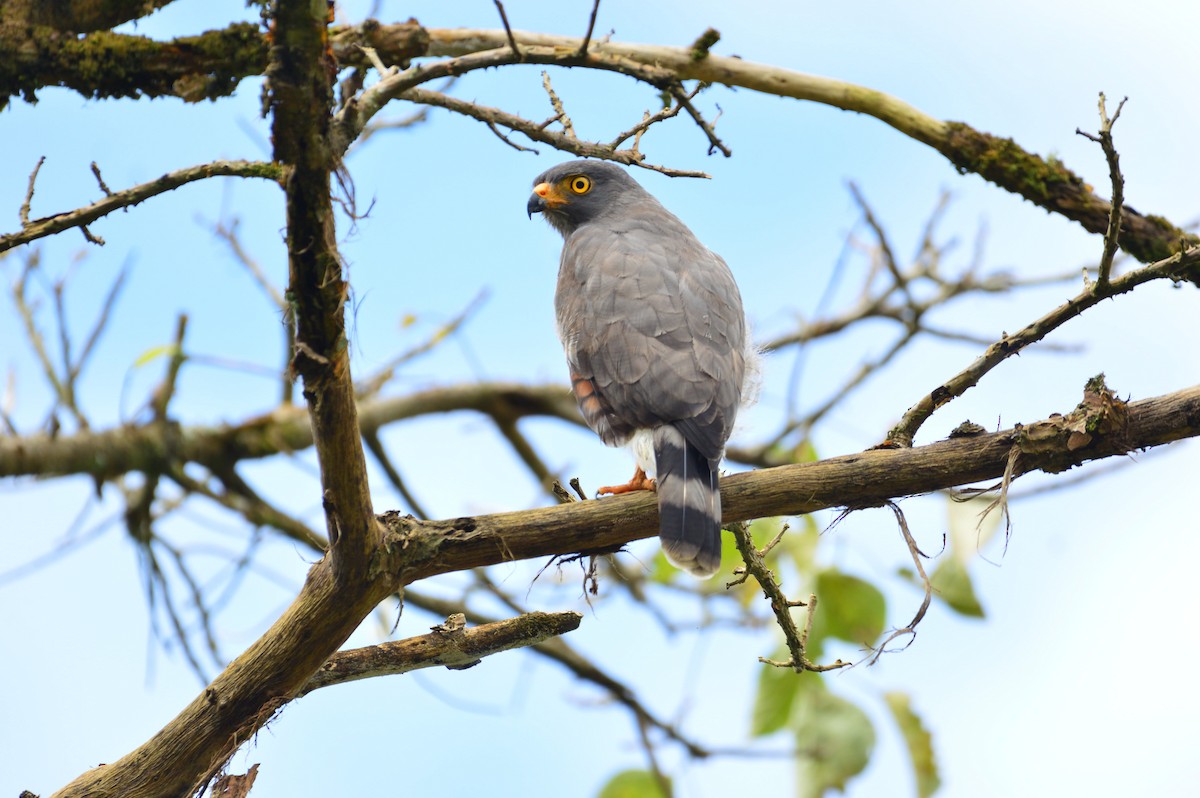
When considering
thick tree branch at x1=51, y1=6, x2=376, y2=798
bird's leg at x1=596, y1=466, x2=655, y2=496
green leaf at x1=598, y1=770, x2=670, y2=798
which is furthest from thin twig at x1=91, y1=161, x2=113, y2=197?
green leaf at x1=598, y1=770, x2=670, y2=798

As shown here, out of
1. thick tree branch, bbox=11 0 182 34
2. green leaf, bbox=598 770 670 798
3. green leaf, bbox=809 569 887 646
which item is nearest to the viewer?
thick tree branch, bbox=11 0 182 34

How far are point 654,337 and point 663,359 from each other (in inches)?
5.5

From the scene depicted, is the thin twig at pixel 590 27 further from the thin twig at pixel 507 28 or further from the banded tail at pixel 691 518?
the banded tail at pixel 691 518

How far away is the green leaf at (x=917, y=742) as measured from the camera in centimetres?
550

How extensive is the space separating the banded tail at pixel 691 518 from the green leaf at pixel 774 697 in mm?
2008

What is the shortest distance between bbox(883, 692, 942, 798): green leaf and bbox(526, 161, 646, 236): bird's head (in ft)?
10.2

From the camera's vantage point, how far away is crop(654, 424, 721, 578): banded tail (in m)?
3.59

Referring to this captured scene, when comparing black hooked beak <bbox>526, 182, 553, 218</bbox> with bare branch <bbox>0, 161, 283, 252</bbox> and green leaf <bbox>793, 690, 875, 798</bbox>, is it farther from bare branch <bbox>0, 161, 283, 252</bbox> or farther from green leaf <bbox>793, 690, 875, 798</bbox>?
green leaf <bbox>793, 690, 875, 798</bbox>

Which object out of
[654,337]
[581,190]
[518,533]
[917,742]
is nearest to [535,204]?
[581,190]

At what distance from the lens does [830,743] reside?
530 centimetres

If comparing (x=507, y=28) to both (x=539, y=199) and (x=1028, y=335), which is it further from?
(x=539, y=199)

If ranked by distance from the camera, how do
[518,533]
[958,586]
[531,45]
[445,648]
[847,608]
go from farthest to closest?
[847,608] → [958,586] → [531,45] → [445,648] → [518,533]

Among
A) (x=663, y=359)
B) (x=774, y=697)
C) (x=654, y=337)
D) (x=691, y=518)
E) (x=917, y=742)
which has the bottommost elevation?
(x=917, y=742)

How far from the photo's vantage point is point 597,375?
4340mm
